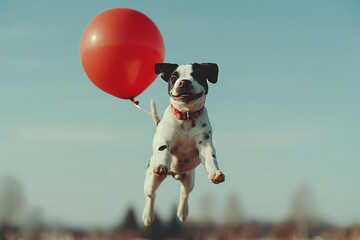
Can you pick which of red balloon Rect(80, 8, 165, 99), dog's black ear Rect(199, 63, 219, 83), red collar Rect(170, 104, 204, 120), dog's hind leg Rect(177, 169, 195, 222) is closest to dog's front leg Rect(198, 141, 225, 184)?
red collar Rect(170, 104, 204, 120)

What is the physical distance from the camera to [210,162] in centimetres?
491

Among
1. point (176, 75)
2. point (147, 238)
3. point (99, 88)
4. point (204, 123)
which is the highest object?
point (99, 88)

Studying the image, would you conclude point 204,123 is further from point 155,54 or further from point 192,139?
point 155,54

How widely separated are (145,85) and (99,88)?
0.67m

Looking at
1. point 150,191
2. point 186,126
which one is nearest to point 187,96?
point 186,126

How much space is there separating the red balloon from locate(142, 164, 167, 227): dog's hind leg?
3.82 ft

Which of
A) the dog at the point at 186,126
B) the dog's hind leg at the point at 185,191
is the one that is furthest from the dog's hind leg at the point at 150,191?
the dog at the point at 186,126

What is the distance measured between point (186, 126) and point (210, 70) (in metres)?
0.70

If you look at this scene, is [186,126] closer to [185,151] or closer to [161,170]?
[185,151]

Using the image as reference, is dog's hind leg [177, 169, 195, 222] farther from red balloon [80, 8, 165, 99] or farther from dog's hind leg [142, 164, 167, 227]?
red balloon [80, 8, 165, 99]

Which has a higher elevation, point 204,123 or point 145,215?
point 204,123

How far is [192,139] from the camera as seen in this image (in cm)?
526

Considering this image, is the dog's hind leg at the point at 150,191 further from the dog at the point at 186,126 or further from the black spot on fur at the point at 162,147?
the black spot on fur at the point at 162,147

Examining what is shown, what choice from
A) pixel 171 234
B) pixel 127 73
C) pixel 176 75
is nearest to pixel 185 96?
pixel 176 75
